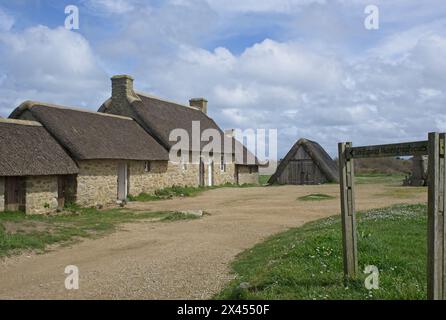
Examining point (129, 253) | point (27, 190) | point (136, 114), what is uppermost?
point (136, 114)

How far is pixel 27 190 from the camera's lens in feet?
56.5

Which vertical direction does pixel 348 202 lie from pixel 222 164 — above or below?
below

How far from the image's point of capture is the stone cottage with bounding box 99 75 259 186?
29.3 metres

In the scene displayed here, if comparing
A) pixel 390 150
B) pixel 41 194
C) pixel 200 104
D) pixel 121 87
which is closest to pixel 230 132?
pixel 200 104

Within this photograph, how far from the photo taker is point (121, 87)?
1167 inches

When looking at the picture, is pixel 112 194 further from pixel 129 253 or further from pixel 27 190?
pixel 129 253

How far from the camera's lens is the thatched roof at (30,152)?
1653cm

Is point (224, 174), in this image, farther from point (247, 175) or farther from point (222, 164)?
point (247, 175)

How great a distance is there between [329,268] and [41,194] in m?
14.0

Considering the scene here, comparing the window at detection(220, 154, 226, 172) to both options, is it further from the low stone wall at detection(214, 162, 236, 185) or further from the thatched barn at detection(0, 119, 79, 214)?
the thatched barn at detection(0, 119, 79, 214)

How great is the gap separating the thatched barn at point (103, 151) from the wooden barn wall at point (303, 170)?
10661mm

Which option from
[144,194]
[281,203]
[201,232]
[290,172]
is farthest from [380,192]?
[201,232]

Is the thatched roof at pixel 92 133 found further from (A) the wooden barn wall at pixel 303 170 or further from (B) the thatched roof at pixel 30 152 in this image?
(A) the wooden barn wall at pixel 303 170
